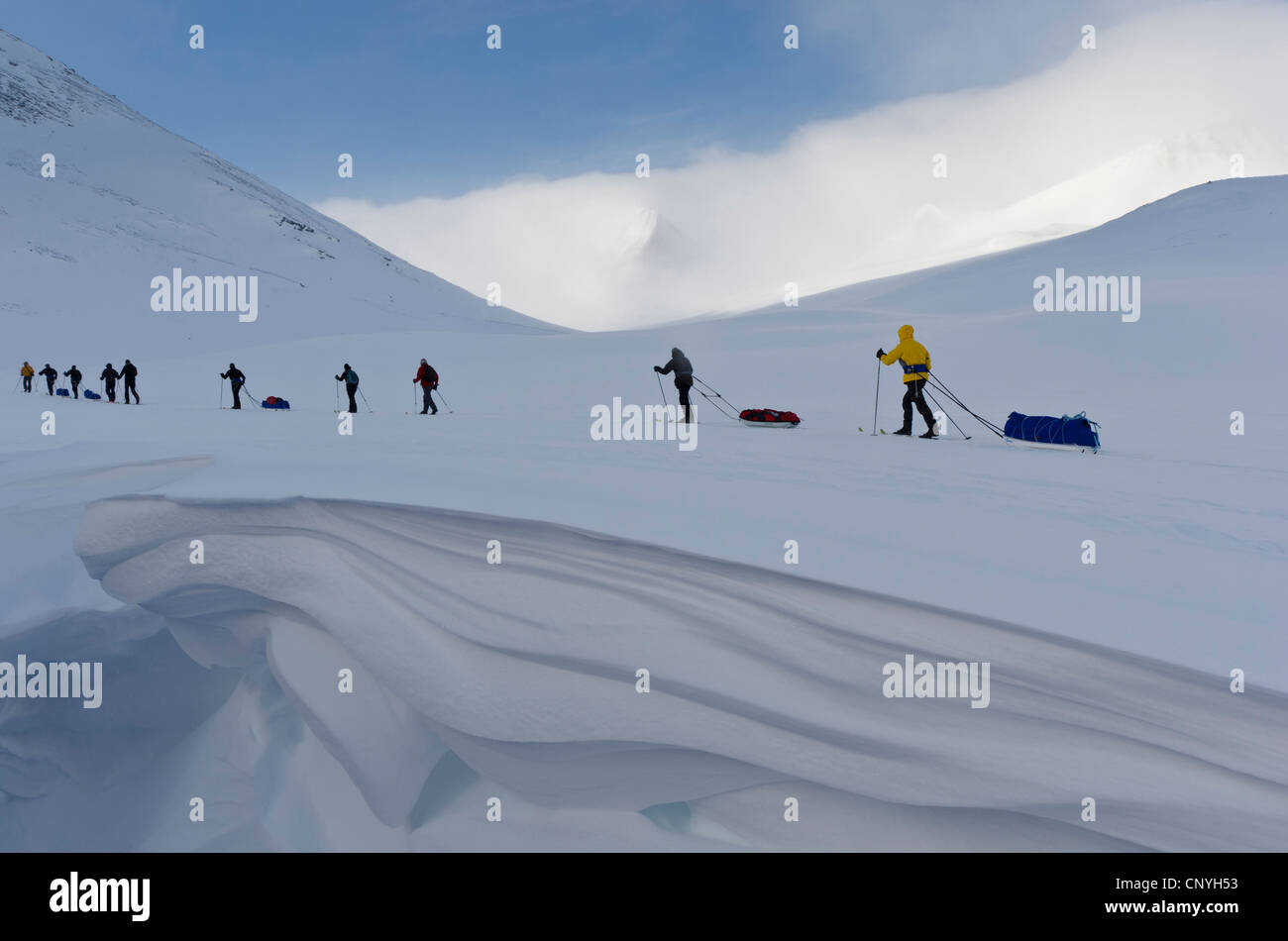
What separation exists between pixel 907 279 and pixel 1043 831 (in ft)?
155

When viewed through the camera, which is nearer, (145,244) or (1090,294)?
(1090,294)

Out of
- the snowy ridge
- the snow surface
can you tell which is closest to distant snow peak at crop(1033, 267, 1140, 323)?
the snow surface

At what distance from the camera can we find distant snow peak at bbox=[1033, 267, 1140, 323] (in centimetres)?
2363

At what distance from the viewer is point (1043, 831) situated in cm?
326

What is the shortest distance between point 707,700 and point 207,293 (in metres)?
64.7

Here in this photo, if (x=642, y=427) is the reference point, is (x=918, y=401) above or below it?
above

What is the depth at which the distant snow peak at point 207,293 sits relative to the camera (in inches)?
2046

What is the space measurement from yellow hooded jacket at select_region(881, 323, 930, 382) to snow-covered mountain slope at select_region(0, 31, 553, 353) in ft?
147

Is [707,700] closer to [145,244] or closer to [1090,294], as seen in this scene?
[1090,294]

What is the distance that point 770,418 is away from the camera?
12.0m

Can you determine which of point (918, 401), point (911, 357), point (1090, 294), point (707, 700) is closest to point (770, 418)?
point (918, 401)

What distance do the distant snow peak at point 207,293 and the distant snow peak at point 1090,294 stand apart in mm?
46649

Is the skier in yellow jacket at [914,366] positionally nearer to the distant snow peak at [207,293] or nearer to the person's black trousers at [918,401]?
the person's black trousers at [918,401]
